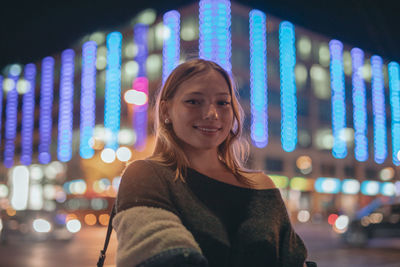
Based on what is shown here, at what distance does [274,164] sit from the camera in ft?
148

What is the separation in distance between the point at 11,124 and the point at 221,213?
7262cm

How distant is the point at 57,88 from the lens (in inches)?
2327

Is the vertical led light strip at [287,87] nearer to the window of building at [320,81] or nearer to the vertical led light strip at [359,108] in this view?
the window of building at [320,81]

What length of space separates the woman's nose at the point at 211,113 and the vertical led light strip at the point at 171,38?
126 feet

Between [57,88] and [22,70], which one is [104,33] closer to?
[57,88]

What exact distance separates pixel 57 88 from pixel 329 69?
111ft

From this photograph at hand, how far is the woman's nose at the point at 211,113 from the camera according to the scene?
1.63m

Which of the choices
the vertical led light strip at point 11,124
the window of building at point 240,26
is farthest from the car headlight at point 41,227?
the vertical led light strip at point 11,124

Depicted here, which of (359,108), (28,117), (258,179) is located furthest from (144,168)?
(28,117)

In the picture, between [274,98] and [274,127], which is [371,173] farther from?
[274,98]

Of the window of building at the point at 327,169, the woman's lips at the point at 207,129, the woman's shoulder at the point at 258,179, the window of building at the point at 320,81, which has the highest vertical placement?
the window of building at the point at 320,81

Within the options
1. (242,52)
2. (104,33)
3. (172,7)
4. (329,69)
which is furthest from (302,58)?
(104,33)

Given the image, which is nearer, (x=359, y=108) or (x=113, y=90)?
(x=113, y=90)

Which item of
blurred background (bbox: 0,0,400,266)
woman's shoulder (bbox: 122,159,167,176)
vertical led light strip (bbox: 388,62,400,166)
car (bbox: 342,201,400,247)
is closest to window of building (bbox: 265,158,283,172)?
blurred background (bbox: 0,0,400,266)
